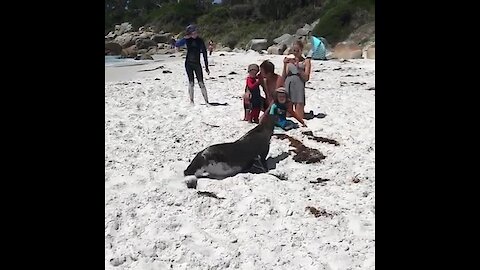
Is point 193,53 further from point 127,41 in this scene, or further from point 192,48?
point 127,41

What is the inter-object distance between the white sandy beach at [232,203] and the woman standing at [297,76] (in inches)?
12.0

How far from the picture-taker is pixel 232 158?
441 centimetres

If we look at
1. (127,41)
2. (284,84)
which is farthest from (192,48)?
(127,41)

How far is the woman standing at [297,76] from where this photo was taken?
6.02m

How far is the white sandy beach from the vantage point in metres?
3.14

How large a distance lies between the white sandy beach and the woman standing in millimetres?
304

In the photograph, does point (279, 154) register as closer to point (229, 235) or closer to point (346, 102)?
point (229, 235)

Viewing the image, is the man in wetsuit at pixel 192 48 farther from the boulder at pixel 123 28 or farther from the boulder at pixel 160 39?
the boulder at pixel 123 28

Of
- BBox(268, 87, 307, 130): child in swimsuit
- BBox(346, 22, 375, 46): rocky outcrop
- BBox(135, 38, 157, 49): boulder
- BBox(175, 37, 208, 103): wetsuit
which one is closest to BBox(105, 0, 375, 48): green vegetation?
BBox(346, 22, 375, 46): rocky outcrop

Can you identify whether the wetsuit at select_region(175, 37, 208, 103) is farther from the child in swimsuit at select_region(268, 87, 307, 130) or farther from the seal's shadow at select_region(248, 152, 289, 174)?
the seal's shadow at select_region(248, 152, 289, 174)

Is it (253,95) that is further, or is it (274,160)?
(253,95)

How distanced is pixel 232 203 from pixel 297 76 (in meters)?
2.65
